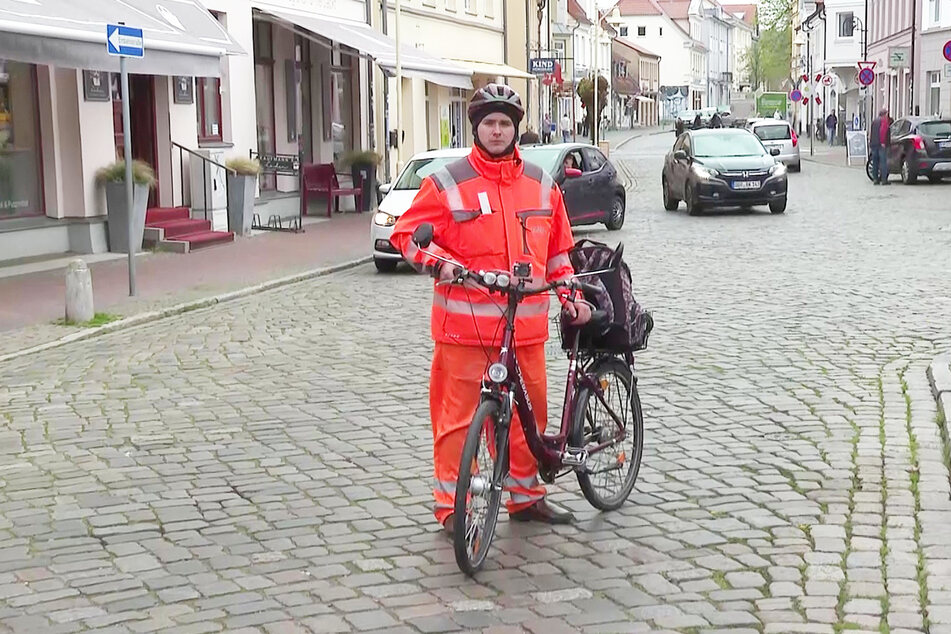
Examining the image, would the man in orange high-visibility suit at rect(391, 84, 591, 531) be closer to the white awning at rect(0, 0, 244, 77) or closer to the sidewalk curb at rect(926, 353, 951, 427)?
the sidewalk curb at rect(926, 353, 951, 427)

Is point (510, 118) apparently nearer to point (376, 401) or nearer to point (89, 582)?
point (89, 582)

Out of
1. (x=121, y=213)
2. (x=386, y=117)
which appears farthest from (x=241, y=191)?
(x=386, y=117)

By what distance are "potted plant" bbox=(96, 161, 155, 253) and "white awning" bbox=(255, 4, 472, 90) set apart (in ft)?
21.5

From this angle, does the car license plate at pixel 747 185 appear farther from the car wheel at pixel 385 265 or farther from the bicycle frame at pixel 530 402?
the bicycle frame at pixel 530 402

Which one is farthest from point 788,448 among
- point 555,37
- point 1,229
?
point 555,37

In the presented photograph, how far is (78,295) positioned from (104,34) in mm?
4135

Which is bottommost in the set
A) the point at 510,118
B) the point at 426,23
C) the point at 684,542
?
the point at 684,542

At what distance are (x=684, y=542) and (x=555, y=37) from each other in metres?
86.5

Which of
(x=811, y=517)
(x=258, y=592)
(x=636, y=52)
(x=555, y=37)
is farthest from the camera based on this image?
(x=636, y=52)

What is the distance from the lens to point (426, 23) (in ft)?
112

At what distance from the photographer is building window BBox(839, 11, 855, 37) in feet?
229

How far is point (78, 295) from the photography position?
1248 cm

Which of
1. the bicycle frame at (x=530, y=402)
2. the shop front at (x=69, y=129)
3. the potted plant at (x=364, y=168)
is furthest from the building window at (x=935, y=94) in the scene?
the bicycle frame at (x=530, y=402)

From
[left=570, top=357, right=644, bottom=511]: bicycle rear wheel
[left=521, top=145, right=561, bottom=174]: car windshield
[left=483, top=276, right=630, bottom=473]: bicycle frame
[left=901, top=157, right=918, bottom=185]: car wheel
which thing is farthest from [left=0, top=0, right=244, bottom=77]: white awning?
[left=901, top=157, right=918, bottom=185]: car wheel
